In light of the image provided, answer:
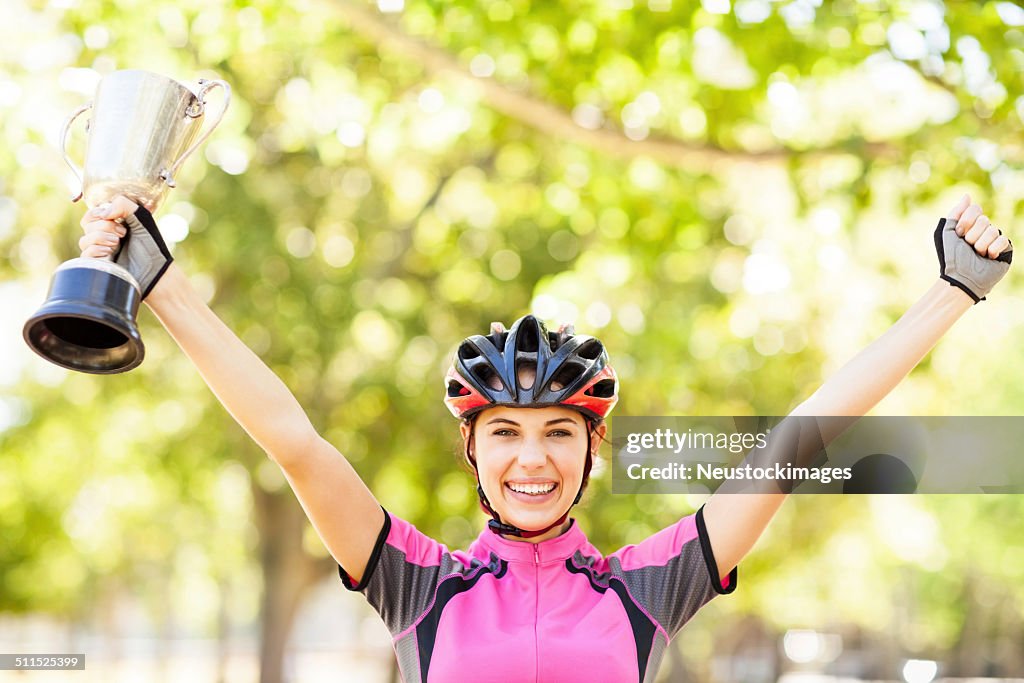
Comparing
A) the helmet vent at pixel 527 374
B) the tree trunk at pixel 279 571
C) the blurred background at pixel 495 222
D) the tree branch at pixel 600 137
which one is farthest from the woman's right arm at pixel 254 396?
the tree trunk at pixel 279 571

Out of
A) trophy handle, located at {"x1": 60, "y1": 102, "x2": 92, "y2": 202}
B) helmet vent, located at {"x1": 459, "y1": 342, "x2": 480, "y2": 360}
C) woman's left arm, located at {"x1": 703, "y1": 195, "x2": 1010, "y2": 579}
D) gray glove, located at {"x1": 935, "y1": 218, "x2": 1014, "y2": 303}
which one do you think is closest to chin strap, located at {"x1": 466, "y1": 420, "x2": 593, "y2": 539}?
helmet vent, located at {"x1": 459, "y1": 342, "x2": 480, "y2": 360}

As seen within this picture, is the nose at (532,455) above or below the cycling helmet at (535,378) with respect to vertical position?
below

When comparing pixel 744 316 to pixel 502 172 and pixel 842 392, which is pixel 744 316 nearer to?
pixel 502 172

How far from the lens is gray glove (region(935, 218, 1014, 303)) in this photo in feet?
9.59

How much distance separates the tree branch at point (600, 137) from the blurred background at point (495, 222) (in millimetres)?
24

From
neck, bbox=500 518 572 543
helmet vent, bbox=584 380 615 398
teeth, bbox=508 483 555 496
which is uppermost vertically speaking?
helmet vent, bbox=584 380 615 398

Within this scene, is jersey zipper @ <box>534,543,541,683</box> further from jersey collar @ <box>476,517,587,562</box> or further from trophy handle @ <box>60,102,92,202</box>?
trophy handle @ <box>60,102,92,202</box>

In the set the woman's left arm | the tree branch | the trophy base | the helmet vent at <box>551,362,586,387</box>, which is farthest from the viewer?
the tree branch

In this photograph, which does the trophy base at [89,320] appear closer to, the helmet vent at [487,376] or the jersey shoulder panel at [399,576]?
the jersey shoulder panel at [399,576]

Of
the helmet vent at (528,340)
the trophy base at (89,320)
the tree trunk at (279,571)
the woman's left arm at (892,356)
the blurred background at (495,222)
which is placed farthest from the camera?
the tree trunk at (279,571)

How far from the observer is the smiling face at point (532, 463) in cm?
304

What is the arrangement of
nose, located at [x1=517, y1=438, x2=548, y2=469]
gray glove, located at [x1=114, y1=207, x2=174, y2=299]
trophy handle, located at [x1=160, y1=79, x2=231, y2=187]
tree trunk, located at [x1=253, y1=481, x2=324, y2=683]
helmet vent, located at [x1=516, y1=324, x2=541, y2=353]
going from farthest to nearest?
tree trunk, located at [x1=253, y1=481, x2=324, y2=683] < helmet vent, located at [x1=516, y1=324, x2=541, y2=353] < nose, located at [x1=517, y1=438, x2=548, y2=469] < trophy handle, located at [x1=160, y1=79, x2=231, y2=187] < gray glove, located at [x1=114, y1=207, x2=174, y2=299]

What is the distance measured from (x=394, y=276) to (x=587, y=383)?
11.6 meters

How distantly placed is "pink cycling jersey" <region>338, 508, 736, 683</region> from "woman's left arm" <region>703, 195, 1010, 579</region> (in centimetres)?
7
